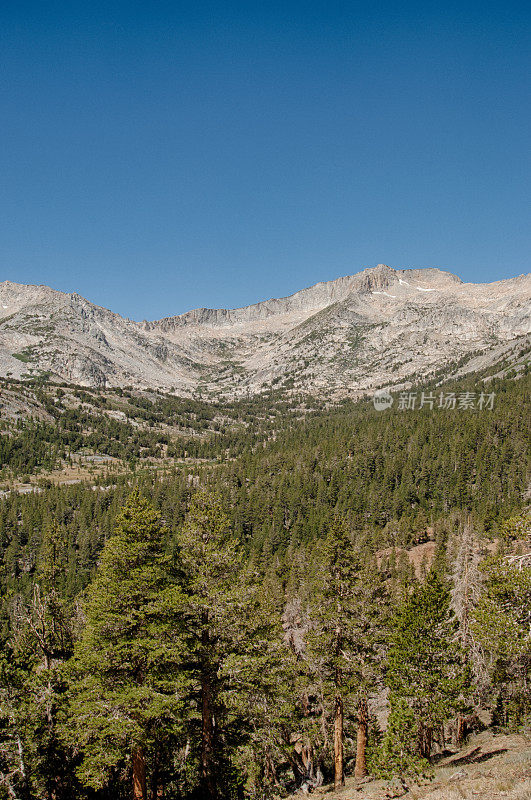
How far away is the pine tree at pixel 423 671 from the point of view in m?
22.4

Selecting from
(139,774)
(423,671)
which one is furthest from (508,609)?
(139,774)

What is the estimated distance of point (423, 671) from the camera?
77.2 feet

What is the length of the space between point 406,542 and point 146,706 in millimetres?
103391

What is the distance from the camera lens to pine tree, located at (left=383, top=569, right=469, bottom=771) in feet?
73.6

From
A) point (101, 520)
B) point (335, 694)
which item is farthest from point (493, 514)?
point (101, 520)

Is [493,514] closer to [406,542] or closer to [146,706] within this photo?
[406,542]

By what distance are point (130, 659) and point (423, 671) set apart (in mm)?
15503

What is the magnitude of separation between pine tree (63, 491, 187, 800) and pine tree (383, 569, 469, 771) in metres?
11.5

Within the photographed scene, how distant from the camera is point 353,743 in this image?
38.6 meters

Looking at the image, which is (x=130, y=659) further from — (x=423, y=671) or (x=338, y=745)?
(x=423, y=671)

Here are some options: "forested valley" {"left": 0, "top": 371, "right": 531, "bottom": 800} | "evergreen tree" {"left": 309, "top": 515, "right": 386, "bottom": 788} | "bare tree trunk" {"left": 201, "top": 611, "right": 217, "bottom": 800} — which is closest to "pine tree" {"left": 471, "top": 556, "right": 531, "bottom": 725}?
Answer: "forested valley" {"left": 0, "top": 371, "right": 531, "bottom": 800}

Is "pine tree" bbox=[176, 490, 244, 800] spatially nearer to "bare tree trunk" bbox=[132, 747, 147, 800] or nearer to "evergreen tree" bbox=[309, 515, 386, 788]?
"bare tree trunk" bbox=[132, 747, 147, 800]

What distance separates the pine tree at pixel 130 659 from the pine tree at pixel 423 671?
11.5 meters

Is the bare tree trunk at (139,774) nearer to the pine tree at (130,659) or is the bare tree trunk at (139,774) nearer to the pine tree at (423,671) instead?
the pine tree at (130,659)
